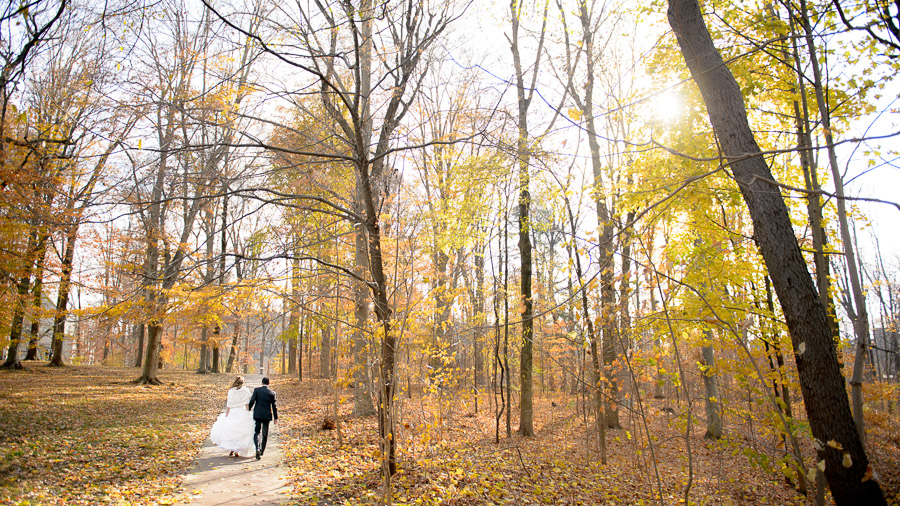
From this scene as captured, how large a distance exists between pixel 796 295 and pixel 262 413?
7.23 m

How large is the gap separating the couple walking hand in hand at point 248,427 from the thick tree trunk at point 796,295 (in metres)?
6.85

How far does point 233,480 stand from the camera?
5.91m

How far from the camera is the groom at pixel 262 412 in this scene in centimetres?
723

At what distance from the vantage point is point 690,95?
614 cm

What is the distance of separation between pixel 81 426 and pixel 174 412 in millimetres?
2847

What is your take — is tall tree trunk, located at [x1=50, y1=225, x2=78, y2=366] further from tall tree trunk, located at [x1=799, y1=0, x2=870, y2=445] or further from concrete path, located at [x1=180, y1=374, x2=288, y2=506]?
tall tree trunk, located at [x1=799, y1=0, x2=870, y2=445]

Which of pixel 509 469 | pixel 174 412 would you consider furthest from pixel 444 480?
pixel 174 412

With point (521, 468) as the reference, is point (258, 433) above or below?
above

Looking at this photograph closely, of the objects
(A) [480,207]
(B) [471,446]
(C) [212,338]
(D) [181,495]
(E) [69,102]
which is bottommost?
(B) [471,446]

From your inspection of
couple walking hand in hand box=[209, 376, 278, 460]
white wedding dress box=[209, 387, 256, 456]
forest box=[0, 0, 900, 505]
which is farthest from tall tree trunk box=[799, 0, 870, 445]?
white wedding dress box=[209, 387, 256, 456]

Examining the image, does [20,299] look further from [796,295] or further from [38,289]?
[796,295]

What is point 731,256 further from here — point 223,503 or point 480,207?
point 223,503

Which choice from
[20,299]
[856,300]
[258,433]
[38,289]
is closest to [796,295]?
[856,300]

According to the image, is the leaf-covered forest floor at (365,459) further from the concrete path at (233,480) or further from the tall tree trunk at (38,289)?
the tall tree trunk at (38,289)
